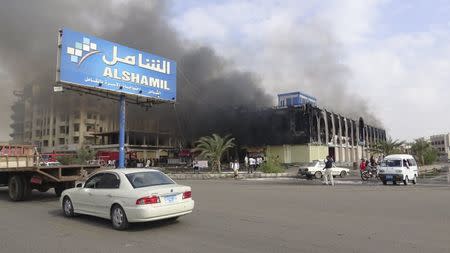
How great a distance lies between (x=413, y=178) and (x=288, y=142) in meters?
43.8

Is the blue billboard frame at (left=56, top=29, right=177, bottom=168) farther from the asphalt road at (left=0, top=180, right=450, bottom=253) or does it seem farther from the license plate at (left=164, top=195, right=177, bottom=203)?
the license plate at (left=164, top=195, right=177, bottom=203)

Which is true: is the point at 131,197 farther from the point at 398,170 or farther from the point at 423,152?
the point at 423,152

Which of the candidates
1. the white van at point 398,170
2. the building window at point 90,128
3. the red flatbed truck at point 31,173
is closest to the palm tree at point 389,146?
the white van at point 398,170

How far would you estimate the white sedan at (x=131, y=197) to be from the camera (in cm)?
826

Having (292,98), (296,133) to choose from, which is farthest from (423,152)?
(292,98)

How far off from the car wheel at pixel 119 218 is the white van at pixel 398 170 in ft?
58.0

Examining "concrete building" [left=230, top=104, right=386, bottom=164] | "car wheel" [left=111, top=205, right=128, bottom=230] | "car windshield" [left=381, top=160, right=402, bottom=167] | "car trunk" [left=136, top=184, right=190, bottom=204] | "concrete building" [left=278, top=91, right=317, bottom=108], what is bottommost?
"car wheel" [left=111, top=205, right=128, bottom=230]

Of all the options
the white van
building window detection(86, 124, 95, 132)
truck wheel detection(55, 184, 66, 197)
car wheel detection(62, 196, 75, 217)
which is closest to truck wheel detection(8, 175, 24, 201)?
truck wheel detection(55, 184, 66, 197)

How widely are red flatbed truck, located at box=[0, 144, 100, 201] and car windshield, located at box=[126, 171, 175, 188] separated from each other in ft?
18.7

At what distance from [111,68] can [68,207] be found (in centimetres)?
2382

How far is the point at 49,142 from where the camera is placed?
108 meters

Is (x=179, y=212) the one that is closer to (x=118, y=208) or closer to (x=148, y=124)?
(x=118, y=208)

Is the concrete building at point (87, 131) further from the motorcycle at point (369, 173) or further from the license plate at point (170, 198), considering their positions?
the license plate at point (170, 198)

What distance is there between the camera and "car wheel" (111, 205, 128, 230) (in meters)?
8.45
